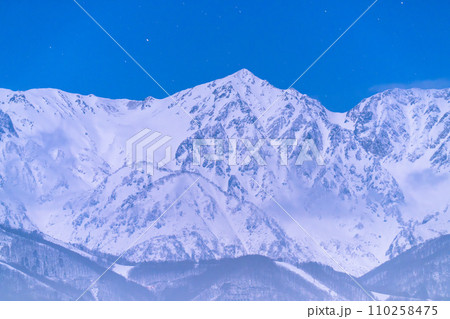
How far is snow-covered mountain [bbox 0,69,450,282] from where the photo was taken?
17.2 metres

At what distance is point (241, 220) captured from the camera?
20141 mm

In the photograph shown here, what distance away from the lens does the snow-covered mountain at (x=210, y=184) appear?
56.6 feet

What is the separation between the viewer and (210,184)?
745 inches

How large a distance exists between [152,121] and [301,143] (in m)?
4.30

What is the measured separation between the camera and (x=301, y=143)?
1867cm

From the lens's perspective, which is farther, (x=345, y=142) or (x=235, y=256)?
(x=345, y=142)

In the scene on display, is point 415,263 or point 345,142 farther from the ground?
point 345,142

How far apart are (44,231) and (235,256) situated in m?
5.21
